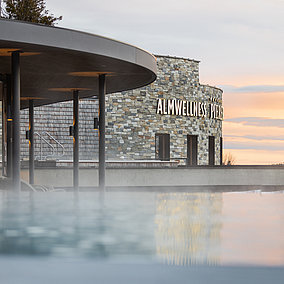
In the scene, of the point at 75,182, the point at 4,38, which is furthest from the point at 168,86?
the point at 4,38

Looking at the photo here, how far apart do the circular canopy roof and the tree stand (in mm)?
22139

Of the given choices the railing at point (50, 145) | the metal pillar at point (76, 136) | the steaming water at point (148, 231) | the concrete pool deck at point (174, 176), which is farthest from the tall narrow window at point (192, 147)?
the steaming water at point (148, 231)

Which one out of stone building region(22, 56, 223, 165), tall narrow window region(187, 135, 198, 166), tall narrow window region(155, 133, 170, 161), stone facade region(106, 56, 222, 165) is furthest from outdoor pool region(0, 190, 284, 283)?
tall narrow window region(187, 135, 198, 166)

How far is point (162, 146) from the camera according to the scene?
29828mm

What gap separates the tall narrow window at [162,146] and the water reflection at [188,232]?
24678 mm

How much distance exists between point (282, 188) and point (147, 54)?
1395 cm

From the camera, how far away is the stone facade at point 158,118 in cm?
2762

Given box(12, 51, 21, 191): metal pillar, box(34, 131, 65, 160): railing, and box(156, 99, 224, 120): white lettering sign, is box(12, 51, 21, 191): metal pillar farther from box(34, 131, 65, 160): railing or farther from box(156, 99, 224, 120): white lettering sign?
box(156, 99, 224, 120): white lettering sign

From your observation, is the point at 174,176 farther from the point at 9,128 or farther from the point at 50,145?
the point at 9,128

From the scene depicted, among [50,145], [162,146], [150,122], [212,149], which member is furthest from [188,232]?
[212,149]

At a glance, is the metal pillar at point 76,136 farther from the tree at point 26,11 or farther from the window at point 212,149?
the window at point 212,149

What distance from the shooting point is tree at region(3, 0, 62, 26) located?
31.9 metres

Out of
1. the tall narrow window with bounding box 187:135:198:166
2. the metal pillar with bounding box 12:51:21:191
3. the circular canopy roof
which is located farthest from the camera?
the tall narrow window with bounding box 187:135:198:166

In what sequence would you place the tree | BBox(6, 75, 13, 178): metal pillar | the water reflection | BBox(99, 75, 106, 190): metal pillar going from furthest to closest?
the tree, BBox(99, 75, 106, 190): metal pillar, BBox(6, 75, 13, 178): metal pillar, the water reflection
